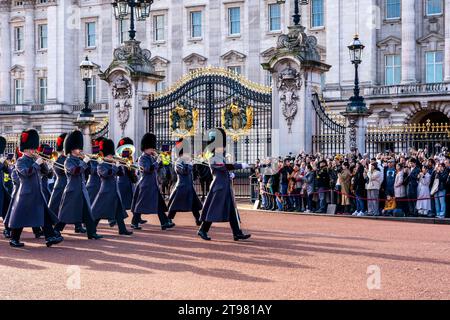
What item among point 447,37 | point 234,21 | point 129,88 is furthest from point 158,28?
point 129,88

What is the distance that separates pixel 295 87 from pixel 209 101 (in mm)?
3206

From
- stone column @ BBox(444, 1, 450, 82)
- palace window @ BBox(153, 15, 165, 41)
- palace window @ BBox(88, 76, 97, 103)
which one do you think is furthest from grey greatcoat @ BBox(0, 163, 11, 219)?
palace window @ BBox(88, 76, 97, 103)

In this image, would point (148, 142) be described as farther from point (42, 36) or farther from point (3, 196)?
point (42, 36)

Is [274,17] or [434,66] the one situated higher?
[274,17]

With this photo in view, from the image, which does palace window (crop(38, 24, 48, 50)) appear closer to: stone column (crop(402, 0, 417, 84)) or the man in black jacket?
stone column (crop(402, 0, 417, 84))

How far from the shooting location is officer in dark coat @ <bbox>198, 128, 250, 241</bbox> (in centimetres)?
1183

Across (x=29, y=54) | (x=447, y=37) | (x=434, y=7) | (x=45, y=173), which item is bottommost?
(x=45, y=173)

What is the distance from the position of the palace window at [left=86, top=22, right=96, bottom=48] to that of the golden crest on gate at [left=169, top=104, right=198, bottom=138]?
29297 millimetres

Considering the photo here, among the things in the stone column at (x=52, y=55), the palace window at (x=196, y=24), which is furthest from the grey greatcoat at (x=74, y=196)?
the stone column at (x=52, y=55)

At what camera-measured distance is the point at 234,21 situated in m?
44.1

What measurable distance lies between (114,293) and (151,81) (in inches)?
606
